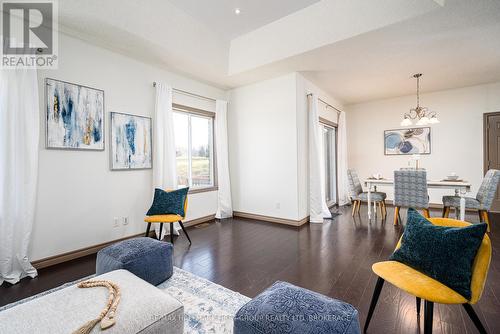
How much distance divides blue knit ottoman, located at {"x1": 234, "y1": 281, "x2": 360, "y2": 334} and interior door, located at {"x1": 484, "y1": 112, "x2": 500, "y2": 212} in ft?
19.6

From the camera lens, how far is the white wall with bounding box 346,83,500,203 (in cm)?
504

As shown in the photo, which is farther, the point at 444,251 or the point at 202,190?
the point at 202,190

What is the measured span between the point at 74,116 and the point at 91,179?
0.81 m

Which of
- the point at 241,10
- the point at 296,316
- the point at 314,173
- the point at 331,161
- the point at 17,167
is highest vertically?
the point at 241,10

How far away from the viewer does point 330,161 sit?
20.3 feet

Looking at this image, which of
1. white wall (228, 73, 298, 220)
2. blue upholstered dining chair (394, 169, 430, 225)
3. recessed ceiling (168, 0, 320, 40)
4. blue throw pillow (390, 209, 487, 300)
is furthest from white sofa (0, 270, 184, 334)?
blue upholstered dining chair (394, 169, 430, 225)

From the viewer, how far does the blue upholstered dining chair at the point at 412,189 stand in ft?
12.0

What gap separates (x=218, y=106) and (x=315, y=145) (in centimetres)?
213

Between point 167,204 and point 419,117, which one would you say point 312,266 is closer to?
point 167,204

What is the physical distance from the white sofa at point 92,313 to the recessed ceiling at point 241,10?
3301 millimetres

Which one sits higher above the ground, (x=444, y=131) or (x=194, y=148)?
(x=444, y=131)

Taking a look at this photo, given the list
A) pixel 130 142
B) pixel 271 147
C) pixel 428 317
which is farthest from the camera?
pixel 271 147

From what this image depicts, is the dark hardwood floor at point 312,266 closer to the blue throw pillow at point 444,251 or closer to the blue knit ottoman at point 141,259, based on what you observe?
the blue knit ottoman at point 141,259

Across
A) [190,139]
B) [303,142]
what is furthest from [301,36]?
[190,139]
